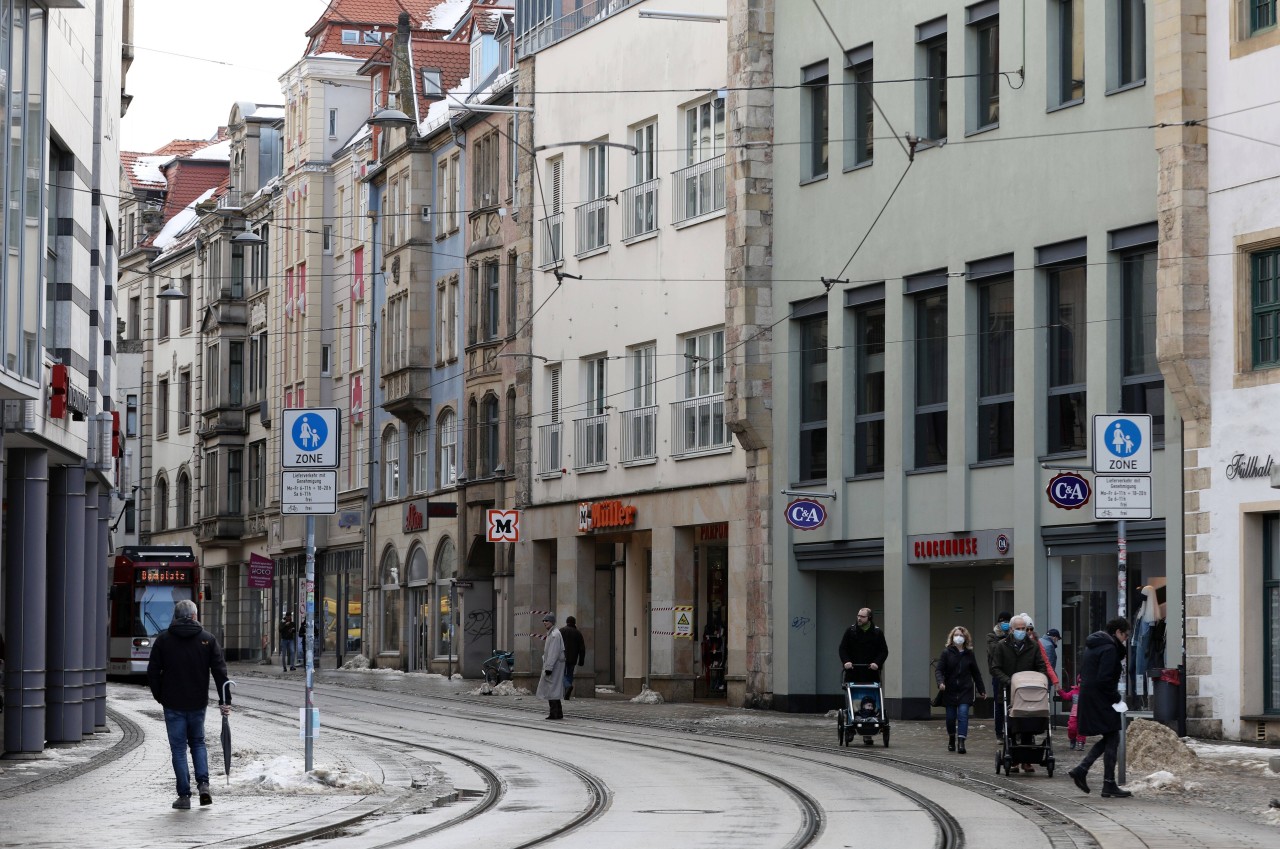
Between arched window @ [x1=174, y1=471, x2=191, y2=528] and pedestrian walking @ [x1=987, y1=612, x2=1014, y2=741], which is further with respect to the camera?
arched window @ [x1=174, y1=471, x2=191, y2=528]

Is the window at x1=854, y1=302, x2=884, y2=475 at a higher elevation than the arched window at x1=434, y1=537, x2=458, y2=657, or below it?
higher

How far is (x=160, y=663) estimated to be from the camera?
18719mm

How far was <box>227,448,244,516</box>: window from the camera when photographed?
Answer: 3184 inches

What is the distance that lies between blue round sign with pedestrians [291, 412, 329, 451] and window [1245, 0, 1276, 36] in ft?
44.8

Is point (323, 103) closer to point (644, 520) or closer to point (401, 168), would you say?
point (401, 168)

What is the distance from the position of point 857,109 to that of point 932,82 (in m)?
2.09

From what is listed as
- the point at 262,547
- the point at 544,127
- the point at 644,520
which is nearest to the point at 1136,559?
the point at 644,520

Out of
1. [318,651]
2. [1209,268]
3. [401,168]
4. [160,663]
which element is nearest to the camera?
[160,663]

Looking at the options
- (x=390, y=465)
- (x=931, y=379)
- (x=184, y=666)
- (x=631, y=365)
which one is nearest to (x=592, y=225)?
(x=631, y=365)

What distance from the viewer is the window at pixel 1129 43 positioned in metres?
30.9

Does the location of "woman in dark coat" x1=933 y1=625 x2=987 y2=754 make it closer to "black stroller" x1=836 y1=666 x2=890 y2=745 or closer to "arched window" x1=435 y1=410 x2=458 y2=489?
"black stroller" x1=836 y1=666 x2=890 y2=745

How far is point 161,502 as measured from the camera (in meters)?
91.9

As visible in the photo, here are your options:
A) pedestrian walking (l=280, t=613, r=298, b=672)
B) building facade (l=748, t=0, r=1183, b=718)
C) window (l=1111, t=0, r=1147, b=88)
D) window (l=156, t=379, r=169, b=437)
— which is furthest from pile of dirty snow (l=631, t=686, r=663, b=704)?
window (l=156, t=379, r=169, b=437)

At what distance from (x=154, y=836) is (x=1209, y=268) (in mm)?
17113
